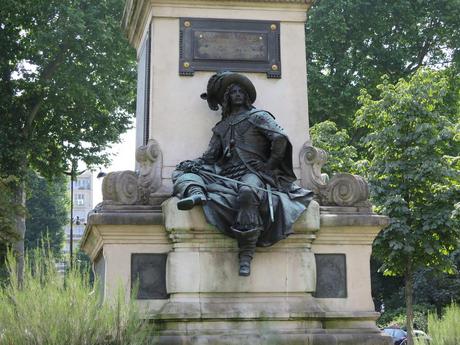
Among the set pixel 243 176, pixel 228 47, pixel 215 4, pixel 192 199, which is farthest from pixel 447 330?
pixel 215 4

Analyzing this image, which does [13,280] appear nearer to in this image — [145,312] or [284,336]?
[145,312]

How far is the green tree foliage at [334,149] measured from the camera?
2006cm

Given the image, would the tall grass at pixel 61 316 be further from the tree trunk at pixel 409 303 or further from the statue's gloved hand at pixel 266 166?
the tree trunk at pixel 409 303

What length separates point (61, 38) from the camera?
24.4 m

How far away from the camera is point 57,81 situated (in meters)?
24.9

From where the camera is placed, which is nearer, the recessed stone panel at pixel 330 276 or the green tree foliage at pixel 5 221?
the recessed stone panel at pixel 330 276

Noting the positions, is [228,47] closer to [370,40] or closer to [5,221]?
[5,221]

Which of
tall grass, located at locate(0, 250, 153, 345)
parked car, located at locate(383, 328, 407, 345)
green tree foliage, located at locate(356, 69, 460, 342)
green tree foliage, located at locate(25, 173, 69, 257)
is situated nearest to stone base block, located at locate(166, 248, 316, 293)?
tall grass, located at locate(0, 250, 153, 345)

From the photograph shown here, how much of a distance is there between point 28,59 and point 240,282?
18674 millimetres

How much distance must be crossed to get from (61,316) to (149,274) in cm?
207

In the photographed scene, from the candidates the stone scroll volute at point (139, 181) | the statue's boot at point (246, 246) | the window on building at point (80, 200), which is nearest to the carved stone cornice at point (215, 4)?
the stone scroll volute at point (139, 181)

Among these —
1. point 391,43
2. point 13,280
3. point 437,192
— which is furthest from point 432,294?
point 13,280

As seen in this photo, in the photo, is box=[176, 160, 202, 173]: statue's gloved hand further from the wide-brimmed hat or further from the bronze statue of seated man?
the wide-brimmed hat

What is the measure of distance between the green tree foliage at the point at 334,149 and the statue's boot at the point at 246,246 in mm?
11151
